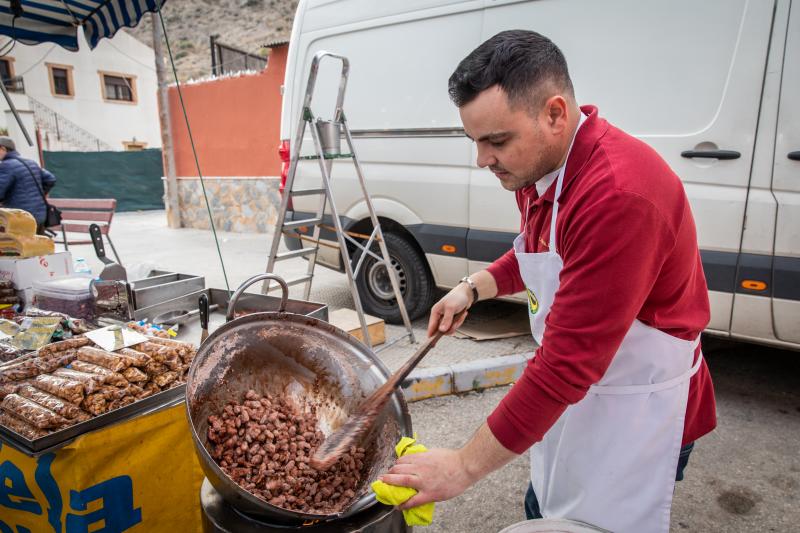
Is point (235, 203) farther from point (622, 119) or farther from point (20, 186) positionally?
point (622, 119)

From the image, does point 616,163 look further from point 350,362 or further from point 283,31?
point 283,31

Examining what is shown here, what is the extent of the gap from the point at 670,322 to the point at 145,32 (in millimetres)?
48962

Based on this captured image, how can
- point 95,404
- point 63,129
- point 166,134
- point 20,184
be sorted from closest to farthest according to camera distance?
point 95,404 < point 20,184 < point 166,134 < point 63,129

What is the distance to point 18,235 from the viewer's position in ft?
10.4

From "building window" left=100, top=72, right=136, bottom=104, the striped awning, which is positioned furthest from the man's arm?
"building window" left=100, top=72, right=136, bottom=104

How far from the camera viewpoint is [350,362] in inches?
67.3

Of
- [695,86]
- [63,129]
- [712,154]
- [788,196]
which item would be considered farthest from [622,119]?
[63,129]

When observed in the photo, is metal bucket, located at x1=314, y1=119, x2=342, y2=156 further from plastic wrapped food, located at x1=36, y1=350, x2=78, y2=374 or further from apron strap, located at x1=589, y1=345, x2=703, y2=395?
apron strap, located at x1=589, y1=345, x2=703, y2=395

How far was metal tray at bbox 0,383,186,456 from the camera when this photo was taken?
5.35ft

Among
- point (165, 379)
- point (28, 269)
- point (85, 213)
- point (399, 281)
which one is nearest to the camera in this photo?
point (165, 379)

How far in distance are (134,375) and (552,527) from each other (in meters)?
1.58

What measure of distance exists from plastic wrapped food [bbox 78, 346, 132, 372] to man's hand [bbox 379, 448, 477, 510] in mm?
1313

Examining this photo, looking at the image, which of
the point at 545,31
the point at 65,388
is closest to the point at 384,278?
the point at 545,31

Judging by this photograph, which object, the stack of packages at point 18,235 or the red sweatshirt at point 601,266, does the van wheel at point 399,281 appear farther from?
the red sweatshirt at point 601,266
